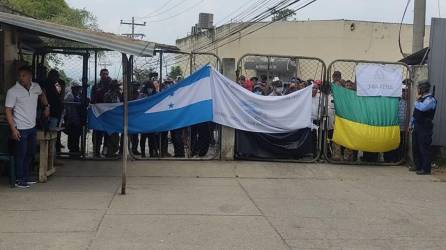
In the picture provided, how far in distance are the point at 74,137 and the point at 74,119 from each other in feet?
1.26

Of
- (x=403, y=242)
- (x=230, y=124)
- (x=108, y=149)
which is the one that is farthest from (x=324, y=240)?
(x=108, y=149)

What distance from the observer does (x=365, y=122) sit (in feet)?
39.5

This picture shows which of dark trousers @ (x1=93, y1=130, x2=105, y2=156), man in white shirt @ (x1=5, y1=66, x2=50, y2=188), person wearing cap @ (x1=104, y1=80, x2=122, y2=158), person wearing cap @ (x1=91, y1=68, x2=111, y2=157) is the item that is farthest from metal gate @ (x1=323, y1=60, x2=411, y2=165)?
man in white shirt @ (x1=5, y1=66, x2=50, y2=188)

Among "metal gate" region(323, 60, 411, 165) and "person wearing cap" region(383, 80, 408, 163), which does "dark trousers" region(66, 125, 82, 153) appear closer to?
"metal gate" region(323, 60, 411, 165)

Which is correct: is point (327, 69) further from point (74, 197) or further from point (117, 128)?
point (74, 197)

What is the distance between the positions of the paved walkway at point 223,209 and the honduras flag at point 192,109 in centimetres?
90

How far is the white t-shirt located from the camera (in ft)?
29.2

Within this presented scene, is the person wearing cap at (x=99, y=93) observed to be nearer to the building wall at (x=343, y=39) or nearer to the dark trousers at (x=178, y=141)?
the dark trousers at (x=178, y=141)

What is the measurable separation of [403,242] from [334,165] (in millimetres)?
5485

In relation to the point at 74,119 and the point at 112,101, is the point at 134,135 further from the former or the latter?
the point at 74,119

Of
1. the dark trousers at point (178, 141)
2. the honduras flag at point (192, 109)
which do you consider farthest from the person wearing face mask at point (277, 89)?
the dark trousers at point (178, 141)

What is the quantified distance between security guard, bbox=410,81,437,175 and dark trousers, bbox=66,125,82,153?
6.67 m

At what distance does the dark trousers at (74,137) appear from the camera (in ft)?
38.8

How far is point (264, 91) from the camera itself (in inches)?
486
